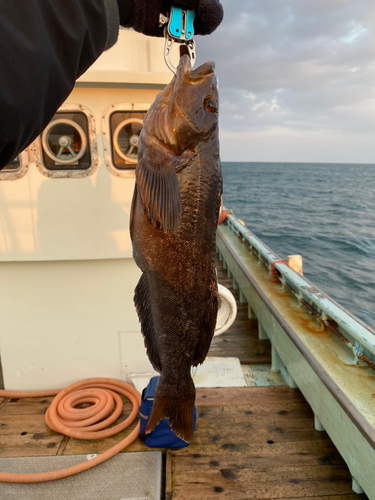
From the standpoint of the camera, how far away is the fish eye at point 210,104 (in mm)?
1698

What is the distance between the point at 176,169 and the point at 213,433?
2.48 meters

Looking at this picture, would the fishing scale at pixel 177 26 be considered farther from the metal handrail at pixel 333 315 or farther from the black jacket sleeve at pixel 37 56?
the metal handrail at pixel 333 315

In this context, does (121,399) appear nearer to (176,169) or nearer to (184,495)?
(184,495)

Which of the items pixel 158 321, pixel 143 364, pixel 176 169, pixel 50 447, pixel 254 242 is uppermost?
pixel 176 169

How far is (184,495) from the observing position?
2.54m

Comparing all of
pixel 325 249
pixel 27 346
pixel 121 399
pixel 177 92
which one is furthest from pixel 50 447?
pixel 325 249

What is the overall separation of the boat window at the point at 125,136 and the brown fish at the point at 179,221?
1.64m

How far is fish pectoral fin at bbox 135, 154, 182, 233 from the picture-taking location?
150 cm

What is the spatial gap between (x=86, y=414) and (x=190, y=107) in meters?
2.87

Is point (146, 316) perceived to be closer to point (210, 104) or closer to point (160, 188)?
point (160, 188)

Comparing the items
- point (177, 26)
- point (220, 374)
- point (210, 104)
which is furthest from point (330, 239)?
point (177, 26)

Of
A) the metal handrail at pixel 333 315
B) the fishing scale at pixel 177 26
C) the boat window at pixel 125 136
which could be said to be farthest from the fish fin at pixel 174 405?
the boat window at pixel 125 136

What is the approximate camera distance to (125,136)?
330 centimetres

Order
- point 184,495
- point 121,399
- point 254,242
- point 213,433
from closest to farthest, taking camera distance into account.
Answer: point 184,495 → point 213,433 → point 121,399 → point 254,242
